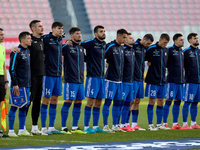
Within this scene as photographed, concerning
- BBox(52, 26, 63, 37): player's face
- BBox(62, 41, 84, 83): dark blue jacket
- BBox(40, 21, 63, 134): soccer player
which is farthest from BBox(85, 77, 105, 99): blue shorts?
BBox(52, 26, 63, 37): player's face

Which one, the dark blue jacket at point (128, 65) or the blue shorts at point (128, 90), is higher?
the dark blue jacket at point (128, 65)

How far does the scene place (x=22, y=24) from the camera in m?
26.2

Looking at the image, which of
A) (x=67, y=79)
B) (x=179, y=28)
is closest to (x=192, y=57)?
(x=67, y=79)

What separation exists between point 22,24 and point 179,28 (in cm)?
1105

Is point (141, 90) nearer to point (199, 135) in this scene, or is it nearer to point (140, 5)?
point (199, 135)

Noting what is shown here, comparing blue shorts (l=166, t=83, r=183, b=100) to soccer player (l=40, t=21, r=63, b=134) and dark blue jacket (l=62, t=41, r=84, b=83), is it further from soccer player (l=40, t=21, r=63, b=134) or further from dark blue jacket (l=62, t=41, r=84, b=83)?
soccer player (l=40, t=21, r=63, b=134)

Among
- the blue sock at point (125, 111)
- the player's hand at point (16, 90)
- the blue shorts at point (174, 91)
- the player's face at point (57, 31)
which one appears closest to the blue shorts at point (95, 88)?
the blue sock at point (125, 111)

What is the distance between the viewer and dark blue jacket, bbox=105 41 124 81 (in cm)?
863

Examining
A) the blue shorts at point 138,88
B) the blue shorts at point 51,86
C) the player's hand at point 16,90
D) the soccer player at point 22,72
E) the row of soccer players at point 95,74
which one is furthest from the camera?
the blue shorts at point 138,88

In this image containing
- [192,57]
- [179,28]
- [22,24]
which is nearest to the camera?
[192,57]

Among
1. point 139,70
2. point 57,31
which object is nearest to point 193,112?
point 139,70

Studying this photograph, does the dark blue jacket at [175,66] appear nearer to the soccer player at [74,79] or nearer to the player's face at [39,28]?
the soccer player at [74,79]

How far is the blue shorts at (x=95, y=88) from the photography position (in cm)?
829

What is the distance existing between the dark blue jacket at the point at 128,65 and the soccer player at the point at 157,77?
52 cm
